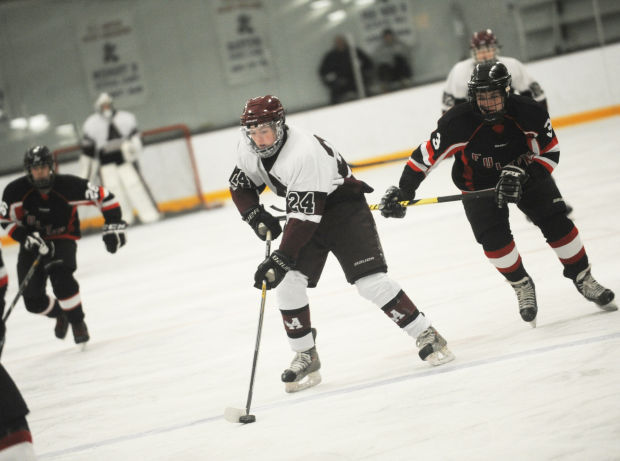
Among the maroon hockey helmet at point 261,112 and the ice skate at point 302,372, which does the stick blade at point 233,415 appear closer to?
the ice skate at point 302,372

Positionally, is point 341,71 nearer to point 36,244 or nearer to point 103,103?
point 103,103

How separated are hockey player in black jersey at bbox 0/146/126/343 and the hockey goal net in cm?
572

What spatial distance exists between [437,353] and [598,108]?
9.08 metres

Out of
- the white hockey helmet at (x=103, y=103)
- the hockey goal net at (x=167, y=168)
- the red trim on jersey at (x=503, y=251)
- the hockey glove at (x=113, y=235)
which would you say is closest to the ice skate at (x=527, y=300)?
the red trim on jersey at (x=503, y=251)

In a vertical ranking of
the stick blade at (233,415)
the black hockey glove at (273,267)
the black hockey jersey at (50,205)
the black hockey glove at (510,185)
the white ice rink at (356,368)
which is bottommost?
the white ice rink at (356,368)

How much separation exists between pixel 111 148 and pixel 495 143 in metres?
7.51

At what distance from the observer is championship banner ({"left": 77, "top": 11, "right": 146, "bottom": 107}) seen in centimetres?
1227

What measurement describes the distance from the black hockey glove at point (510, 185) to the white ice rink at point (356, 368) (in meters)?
0.55

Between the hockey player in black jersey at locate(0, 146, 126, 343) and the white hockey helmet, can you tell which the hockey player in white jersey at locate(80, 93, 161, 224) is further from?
the hockey player in black jersey at locate(0, 146, 126, 343)

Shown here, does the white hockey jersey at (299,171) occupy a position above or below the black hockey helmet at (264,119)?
below

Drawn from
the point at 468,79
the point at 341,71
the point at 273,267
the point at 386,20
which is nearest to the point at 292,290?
the point at 273,267

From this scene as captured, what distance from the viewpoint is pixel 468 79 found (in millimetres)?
5910

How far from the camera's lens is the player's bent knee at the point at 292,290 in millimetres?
3385

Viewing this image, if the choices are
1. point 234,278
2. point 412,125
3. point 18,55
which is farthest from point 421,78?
point 234,278
